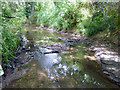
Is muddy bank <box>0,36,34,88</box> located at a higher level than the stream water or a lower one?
higher

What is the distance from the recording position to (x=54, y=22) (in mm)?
10227

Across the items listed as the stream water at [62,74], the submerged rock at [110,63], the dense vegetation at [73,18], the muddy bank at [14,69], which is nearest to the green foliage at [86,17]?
the dense vegetation at [73,18]

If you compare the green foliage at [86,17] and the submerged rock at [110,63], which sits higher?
the green foliage at [86,17]

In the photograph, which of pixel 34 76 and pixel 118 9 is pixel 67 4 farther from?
pixel 34 76

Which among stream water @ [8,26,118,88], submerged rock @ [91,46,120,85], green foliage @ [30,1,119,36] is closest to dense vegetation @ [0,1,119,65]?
green foliage @ [30,1,119,36]

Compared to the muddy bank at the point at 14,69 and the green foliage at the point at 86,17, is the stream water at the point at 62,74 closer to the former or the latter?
the muddy bank at the point at 14,69

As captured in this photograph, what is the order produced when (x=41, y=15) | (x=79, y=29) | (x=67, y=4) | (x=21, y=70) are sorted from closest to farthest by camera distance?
(x=21, y=70) < (x=79, y=29) < (x=67, y=4) < (x=41, y=15)

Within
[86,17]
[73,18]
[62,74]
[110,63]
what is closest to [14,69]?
[62,74]

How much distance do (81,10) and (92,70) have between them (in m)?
5.71

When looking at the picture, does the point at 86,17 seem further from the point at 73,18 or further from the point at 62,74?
the point at 62,74

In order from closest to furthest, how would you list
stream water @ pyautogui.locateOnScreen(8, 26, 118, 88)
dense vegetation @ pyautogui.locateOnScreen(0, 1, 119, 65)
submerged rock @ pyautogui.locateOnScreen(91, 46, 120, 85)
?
stream water @ pyautogui.locateOnScreen(8, 26, 118, 88) < submerged rock @ pyautogui.locateOnScreen(91, 46, 120, 85) < dense vegetation @ pyautogui.locateOnScreen(0, 1, 119, 65)

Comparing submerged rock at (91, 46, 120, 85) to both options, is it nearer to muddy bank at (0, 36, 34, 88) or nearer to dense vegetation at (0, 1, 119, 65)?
dense vegetation at (0, 1, 119, 65)

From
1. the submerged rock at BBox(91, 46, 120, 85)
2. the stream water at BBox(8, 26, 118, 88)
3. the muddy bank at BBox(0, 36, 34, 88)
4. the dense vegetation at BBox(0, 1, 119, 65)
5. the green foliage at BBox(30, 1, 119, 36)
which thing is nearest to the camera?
the stream water at BBox(8, 26, 118, 88)

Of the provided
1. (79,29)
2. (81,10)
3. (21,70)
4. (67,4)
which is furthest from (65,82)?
(67,4)
